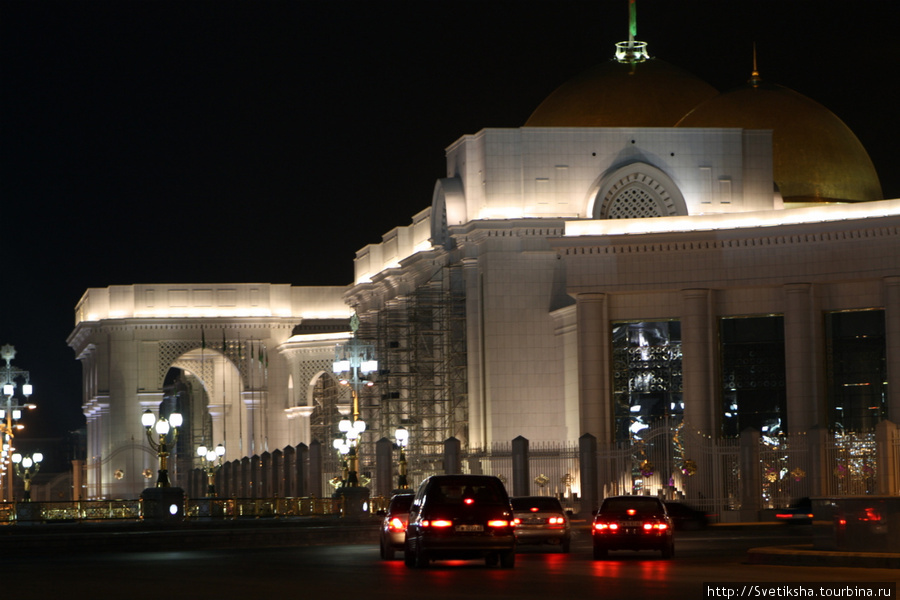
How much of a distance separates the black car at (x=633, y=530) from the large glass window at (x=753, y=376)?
2415 cm

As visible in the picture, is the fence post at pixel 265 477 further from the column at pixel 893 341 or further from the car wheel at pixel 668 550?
the car wheel at pixel 668 550

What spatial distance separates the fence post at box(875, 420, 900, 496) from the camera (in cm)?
3953

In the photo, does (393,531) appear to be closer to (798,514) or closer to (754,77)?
(798,514)

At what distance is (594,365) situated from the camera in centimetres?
5238

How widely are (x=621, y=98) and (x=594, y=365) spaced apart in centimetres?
1328

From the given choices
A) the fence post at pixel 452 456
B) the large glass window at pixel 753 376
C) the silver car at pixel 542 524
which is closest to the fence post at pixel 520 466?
the fence post at pixel 452 456

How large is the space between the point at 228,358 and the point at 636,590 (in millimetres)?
69937

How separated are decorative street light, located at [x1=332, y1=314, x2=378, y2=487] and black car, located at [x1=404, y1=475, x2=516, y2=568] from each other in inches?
823

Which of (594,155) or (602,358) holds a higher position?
(594,155)

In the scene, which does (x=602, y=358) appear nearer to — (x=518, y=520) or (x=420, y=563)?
(x=518, y=520)

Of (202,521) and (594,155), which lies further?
(594,155)

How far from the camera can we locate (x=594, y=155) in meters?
56.8

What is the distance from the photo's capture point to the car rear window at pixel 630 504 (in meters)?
28.9

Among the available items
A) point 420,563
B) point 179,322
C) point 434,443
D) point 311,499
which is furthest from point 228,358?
point 420,563
